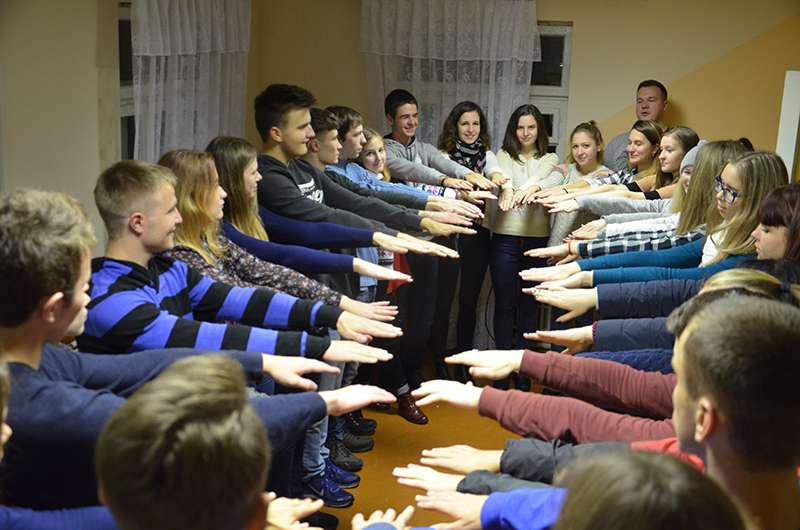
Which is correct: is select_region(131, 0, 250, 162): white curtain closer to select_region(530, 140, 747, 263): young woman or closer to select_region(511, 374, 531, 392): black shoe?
select_region(530, 140, 747, 263): young woman

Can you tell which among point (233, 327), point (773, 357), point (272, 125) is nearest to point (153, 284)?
point (233, 327)

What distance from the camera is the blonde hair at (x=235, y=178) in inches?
99.4

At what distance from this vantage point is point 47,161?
2.88 metres

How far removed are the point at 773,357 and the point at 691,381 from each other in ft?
0.42

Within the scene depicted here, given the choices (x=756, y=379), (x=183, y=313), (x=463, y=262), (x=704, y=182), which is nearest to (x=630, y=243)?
(x=704, y=182)

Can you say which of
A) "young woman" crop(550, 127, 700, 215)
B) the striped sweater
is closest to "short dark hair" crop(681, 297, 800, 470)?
the striped sweater

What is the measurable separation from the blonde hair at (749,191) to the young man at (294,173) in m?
1.09

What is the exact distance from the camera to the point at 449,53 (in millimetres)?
4852

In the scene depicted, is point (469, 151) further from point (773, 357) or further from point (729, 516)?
point (729, 516)

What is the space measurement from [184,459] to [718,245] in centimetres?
221

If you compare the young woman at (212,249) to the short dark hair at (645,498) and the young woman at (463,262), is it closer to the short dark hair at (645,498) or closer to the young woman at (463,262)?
the young woman at (463,262)

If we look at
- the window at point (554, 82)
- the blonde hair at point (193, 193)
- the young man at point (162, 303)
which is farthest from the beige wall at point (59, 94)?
the window at point (554, 82)

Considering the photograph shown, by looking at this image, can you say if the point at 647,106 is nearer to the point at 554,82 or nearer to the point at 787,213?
the point at 554,82

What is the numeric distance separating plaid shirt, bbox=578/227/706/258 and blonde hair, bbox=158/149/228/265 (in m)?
1.64
